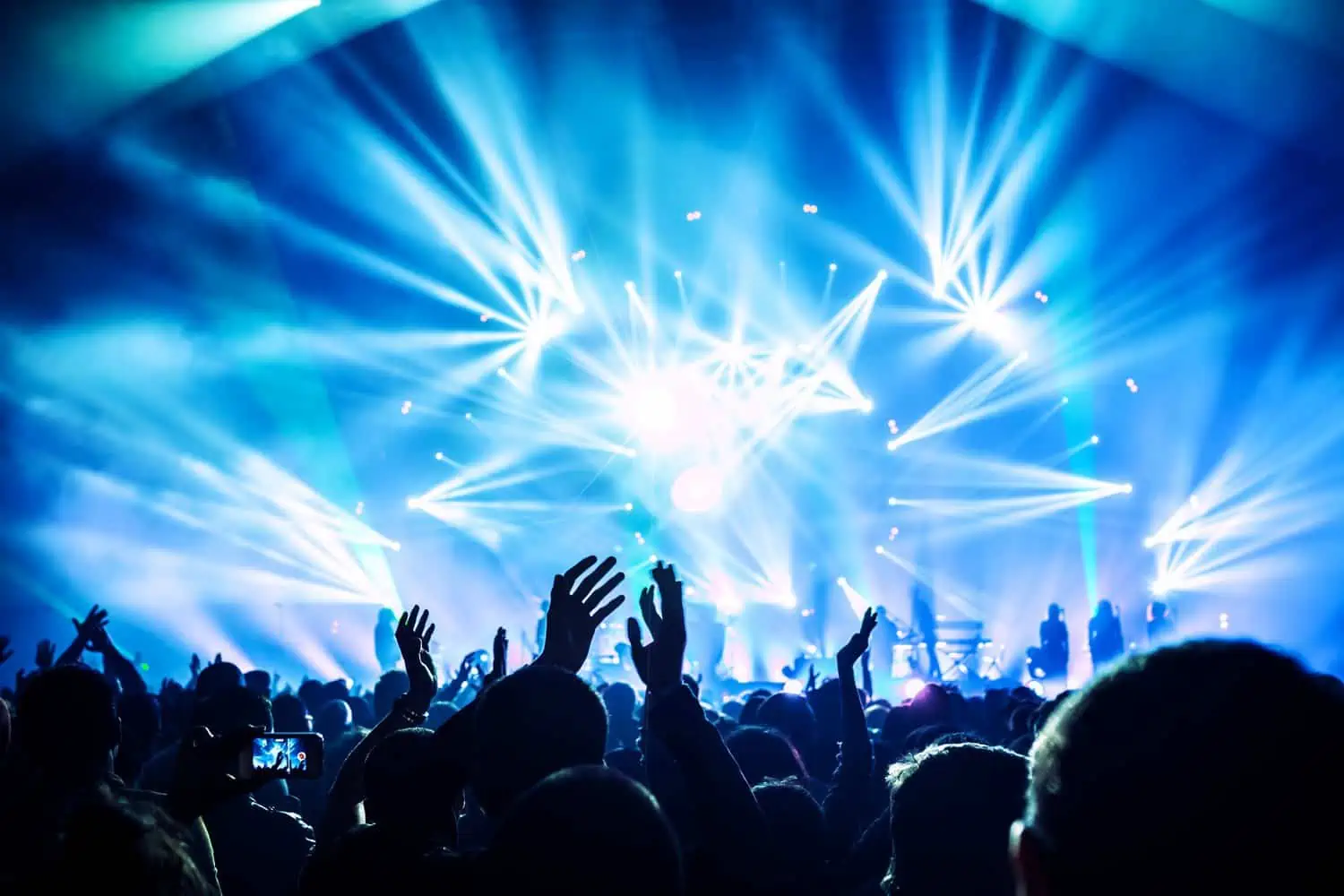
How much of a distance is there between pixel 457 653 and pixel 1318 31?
2065cm

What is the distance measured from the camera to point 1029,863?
3.10 ft

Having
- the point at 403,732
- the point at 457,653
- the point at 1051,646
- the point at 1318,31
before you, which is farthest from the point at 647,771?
the point at 457,653

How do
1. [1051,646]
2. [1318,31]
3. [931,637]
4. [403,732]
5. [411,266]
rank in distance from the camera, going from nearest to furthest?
[403,732], [1318,31], [1051,646], [931,637], [411,266]

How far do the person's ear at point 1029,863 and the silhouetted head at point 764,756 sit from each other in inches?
98.8

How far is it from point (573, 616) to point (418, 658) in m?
0.76

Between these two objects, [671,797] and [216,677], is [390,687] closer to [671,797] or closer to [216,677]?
[216,677]

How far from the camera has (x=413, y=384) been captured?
68.2ft

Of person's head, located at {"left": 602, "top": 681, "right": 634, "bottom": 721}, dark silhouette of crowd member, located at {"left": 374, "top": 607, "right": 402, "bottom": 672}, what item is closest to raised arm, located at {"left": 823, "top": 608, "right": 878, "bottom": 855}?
person's head, located at {"left": 602, "top": 681, "right": 634, "bottom": 721}

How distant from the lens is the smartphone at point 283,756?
81.1 inches

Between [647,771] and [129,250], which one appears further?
[129,250]

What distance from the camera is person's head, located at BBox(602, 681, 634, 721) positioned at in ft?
20.0

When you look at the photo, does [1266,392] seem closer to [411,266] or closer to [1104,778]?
[411,266]

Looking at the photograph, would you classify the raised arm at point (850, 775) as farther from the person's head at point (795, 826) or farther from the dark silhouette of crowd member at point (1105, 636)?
the dark silhouette of crowd member at point (1105, 636)

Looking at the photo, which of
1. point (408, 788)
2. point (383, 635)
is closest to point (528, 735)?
point (408, 788)
